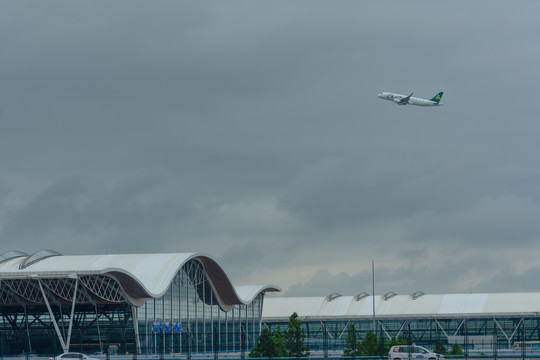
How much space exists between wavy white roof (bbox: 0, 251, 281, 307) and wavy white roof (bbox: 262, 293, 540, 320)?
40.4 m

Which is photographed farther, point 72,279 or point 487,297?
point 487,297

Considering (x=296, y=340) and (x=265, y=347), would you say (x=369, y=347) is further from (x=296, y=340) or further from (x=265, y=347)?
(x=265, y=347)

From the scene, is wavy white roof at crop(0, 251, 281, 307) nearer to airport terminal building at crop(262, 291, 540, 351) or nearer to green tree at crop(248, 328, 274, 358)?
green tree at crop(248, 328, 274, 358)

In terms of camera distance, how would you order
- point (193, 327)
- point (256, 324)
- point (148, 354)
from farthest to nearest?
1. point (256, 324)
2. point (193, 327)
3. point (148, 354)

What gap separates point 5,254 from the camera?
315ft

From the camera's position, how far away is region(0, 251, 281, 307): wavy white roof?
8456cm

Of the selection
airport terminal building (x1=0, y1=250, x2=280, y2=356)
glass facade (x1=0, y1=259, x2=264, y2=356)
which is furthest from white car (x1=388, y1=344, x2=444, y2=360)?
glass facade (x1=0, y1=259, x2=264, y2=356)

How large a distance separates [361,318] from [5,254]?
→ 58.3m

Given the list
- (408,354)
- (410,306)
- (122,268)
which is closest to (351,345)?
(408,354)

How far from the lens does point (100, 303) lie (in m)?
90.1

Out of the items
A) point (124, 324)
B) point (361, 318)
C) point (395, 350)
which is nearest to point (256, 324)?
point (361, 318)

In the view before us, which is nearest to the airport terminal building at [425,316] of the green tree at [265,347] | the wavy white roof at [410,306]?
the wavy white roof at [410,306]

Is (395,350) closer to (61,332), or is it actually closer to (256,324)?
(61,332)

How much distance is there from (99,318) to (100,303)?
7.09 feet
